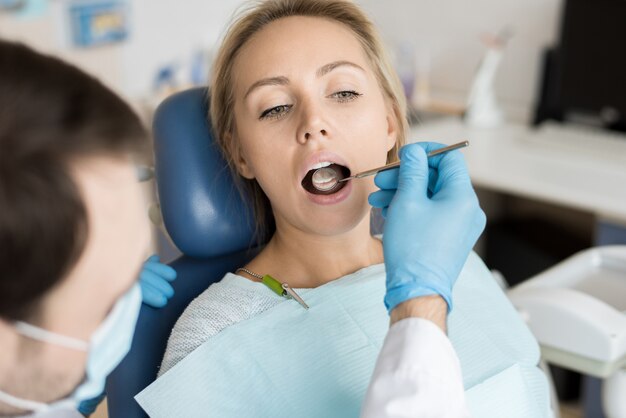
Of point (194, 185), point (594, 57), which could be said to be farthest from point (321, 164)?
point (594, 57)

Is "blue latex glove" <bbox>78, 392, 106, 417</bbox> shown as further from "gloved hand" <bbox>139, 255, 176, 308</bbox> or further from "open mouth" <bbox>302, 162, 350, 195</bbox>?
"open mouth" <bbox>302, 162, 350, 195</bbox>

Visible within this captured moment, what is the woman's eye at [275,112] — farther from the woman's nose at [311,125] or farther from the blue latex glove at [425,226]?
the blue latex glove at [425,226]

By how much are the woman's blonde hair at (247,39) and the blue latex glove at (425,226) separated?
1.02 ft

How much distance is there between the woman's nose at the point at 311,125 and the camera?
143 cm

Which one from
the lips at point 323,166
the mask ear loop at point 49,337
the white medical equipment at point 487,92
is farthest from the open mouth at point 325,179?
the white medical equipment at point 487,92

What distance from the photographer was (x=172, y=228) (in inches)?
61.2

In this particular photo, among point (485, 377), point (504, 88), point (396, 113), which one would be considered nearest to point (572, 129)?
point (504, 88)

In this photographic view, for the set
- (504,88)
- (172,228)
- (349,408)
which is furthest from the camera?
(504,88)

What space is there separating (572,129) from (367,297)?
1.91m

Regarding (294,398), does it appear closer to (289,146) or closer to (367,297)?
(367,297)

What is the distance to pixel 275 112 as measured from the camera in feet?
4.91

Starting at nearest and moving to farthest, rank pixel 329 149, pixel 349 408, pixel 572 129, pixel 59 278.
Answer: pixel 59 278
pixel 349 408
pixel 329 149
pixel 572 129

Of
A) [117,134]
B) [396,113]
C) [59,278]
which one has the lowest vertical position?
[396,113]

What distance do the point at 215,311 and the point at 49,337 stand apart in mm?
575
